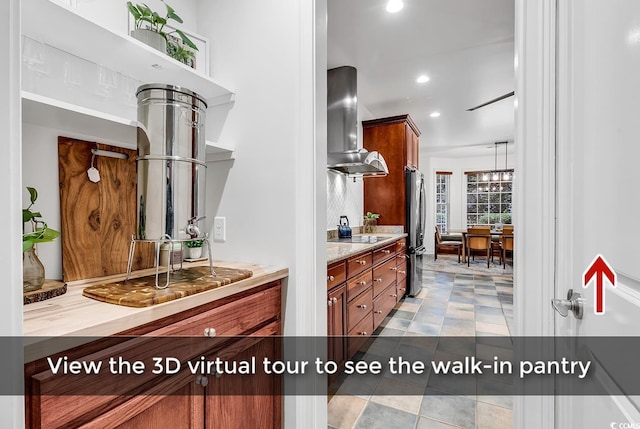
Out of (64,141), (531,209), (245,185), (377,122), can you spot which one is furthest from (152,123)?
(377,122)

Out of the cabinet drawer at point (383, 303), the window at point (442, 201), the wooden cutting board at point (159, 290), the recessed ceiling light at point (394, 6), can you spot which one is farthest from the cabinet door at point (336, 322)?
the window at point (442, 201)

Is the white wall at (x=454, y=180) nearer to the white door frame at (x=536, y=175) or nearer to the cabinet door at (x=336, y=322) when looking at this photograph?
the cabinet door at (x=336, y=322)

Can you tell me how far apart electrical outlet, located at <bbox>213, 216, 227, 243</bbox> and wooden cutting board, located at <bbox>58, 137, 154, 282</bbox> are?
0.35 metres

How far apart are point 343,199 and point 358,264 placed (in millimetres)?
1677

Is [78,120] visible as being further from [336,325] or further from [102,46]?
[336,325]

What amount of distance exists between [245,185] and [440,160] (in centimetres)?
839

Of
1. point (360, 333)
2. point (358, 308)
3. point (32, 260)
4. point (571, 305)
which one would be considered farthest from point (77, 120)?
point (360, 333)

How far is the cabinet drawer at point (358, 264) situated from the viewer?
2.26m

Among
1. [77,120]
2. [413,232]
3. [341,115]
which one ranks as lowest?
[413,232]

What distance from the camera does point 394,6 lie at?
2295 mm

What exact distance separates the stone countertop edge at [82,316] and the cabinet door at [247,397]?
24 cm

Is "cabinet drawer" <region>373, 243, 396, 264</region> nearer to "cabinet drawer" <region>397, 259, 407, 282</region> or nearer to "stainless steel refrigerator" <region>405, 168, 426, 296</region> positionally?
"cabinet drawer" <region>397, 259, 407, 282</region>

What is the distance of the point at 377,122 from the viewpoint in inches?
176

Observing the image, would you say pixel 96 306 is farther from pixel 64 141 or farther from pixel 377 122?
pixel 377 122
